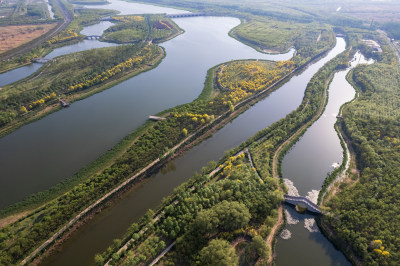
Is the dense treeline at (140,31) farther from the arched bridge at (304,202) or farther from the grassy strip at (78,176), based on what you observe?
the arched bridge at (304,202)

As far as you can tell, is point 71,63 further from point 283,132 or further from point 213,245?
point 213,245

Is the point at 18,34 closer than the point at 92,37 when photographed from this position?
Yes

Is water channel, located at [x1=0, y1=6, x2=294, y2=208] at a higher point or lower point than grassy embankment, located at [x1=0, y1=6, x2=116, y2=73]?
lower

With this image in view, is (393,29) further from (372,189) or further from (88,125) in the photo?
(88,125)

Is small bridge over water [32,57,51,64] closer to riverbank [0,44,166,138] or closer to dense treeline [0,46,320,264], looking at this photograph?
riverbank [0,44,166,138]

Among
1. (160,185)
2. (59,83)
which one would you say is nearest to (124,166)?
(160,185)

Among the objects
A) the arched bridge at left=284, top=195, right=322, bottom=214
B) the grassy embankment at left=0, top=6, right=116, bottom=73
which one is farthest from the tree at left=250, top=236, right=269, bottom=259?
the grassy embankment at left=0, top=6, right=116, bottom=73

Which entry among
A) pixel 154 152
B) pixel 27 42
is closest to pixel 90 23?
pixel 27 42
